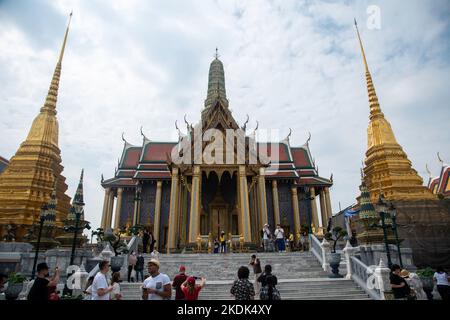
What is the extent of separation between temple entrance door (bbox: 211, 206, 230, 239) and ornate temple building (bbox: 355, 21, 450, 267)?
9.01 metres

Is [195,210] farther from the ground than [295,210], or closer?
closer

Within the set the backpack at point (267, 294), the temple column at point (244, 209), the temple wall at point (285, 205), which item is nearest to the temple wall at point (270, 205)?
the temple wall at point (285, 205)

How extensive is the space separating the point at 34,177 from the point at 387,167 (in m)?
23.7

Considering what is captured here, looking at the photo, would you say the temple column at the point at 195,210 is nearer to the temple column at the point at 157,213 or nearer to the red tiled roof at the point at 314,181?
the temple column at the point at 157,213

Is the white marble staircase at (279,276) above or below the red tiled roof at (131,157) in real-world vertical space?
below

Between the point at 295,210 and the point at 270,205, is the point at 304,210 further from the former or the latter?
the point at 270,205

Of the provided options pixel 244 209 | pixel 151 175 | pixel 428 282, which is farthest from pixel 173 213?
pixel 428 282

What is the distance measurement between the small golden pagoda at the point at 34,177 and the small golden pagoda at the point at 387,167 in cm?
1999

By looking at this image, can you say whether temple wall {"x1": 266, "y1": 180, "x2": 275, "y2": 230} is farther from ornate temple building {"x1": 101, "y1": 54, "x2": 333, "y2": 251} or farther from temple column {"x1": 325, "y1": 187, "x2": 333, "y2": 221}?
temple column {"x1": 325, "y1": 187, "x2": 333, "y2": 221}

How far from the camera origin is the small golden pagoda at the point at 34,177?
58.4 ft

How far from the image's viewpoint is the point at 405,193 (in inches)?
742

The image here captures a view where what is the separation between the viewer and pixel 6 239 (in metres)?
15.3
